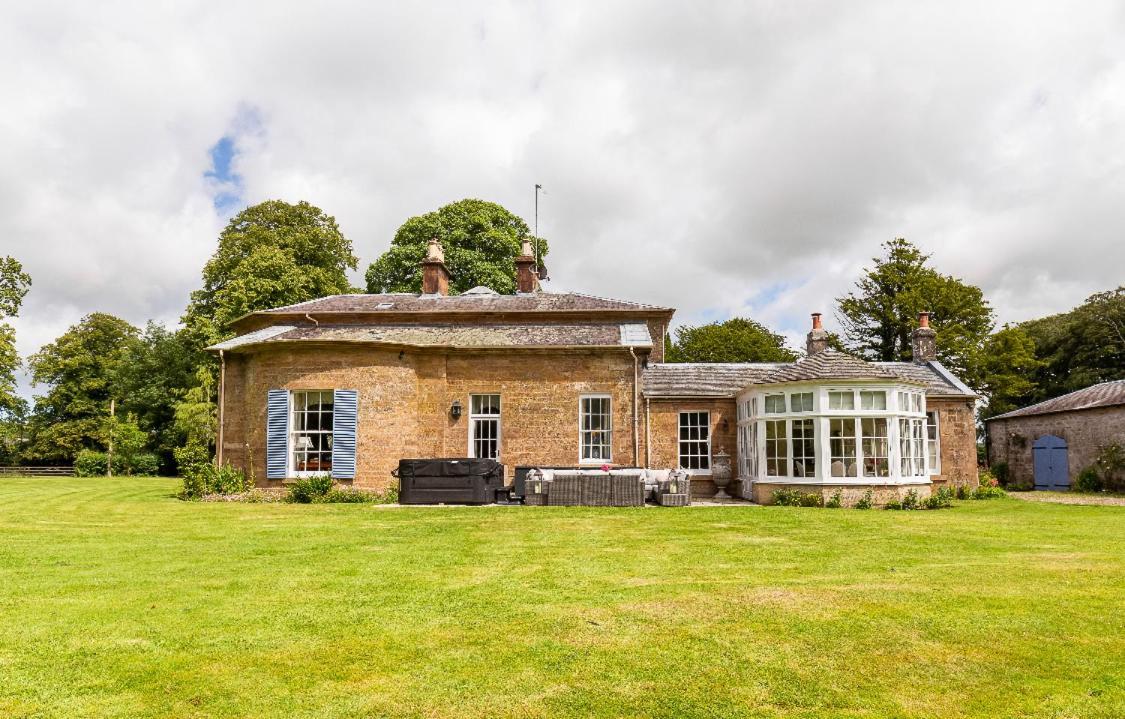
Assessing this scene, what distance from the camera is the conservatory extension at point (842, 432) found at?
16.3 meters

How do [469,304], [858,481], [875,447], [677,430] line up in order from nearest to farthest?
[858,481]
[875,447]
[677,430]
[469,304]

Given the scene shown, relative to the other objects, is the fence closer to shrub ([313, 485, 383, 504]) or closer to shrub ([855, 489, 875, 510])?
shrub ([313, 485, 383, 504])

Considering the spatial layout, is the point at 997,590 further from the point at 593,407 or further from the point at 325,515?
the point at 593,407

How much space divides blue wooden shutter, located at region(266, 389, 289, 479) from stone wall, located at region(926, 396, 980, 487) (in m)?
17.7

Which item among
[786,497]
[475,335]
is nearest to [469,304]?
[475,335]

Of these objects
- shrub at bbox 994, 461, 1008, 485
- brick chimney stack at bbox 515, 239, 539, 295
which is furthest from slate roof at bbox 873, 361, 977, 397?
brick chimney stack at bbox 515, 239, 539, 295

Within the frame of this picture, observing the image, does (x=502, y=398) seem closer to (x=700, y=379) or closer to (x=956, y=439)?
(x=700, y=379)

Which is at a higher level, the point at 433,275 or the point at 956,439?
the point at 433,275

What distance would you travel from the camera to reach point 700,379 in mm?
20531

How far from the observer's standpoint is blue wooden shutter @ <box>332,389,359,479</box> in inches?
688

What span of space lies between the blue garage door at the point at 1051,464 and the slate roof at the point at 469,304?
1540 centimetres

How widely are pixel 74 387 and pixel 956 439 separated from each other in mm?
47295

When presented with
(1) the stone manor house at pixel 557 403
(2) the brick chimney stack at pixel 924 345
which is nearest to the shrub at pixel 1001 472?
(2) the brick chimney stack at pixel 924 345

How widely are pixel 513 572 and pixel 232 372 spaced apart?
575 inches
